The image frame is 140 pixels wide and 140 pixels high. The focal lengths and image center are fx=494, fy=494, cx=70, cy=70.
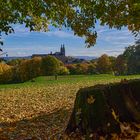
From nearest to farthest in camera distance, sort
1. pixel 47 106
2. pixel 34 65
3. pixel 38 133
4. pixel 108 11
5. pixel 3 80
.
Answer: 1. pixel 38 133
2. pixel 108 11
3. pixel 47 106
4. pixel 3 80
5. pixel 34 65

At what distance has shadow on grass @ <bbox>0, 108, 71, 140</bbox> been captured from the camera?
13555mm

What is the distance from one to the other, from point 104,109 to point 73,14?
28.5ft

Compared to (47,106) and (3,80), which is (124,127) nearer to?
(47,106)

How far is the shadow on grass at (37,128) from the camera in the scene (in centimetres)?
1355

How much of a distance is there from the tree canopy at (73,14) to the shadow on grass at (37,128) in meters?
3.08

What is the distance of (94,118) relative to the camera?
40.2 ft

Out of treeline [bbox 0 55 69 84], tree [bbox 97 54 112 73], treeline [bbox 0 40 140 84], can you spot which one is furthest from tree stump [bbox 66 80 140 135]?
tree [bbox 97 54 112 73]

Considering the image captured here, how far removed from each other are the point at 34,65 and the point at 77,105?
338 feet

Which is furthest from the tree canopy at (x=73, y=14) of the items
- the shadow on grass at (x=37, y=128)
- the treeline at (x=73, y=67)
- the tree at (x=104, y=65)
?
the tree at (x=104, y=65)

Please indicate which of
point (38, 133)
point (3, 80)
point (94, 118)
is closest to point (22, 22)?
point (38, 133)

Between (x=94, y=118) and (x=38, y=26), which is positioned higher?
(x=38, y=26)

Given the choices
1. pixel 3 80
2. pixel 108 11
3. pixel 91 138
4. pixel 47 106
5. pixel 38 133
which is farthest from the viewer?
pixel 3 80

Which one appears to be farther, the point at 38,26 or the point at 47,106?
the point at 47,106

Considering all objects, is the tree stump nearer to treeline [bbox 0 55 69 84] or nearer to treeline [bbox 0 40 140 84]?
treeline [bbox 0 40 140 84]
